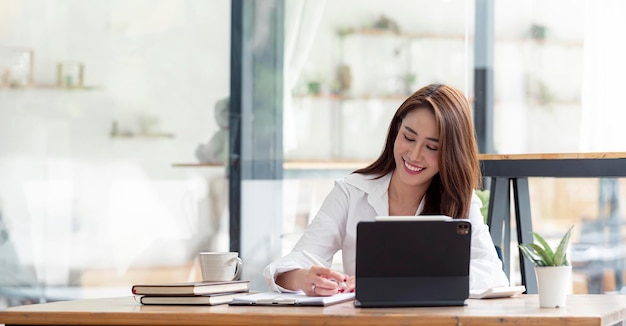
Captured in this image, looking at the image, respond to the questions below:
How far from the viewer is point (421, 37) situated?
5.85 meters

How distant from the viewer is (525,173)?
3.86m

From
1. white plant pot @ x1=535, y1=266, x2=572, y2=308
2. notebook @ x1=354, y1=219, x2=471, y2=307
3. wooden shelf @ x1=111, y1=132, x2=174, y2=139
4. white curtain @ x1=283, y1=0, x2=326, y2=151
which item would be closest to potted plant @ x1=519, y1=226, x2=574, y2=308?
white plant pot @ x1=535, y1=266, x2=572, y2=308

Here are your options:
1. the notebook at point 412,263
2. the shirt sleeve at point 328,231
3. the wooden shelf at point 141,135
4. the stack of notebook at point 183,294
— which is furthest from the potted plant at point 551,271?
the wooden shelf at point 141,135

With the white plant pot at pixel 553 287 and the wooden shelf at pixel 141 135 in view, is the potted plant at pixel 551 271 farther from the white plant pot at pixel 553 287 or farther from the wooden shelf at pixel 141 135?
the wooden shelf at pixel 141 135

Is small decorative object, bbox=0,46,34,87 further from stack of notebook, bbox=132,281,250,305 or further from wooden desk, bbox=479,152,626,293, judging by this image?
stack of notebook, bbox=132,281,250,305

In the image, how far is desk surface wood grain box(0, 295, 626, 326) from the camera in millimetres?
1903

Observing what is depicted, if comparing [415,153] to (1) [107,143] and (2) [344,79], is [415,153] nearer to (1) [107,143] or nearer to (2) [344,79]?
(1) [107,143]

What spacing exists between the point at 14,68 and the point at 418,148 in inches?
120

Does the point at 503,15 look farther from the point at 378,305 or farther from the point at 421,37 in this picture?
the point at 378,305

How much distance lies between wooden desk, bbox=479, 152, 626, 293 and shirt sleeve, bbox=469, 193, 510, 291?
1003 millimetres

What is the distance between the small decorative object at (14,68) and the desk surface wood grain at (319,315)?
3273 millimetres

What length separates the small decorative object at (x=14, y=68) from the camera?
5.24m

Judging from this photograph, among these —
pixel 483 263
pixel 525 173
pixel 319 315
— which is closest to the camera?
pixel 319 315

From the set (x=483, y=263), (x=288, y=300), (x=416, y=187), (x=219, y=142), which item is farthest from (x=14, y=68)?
(x=288, y=300)
